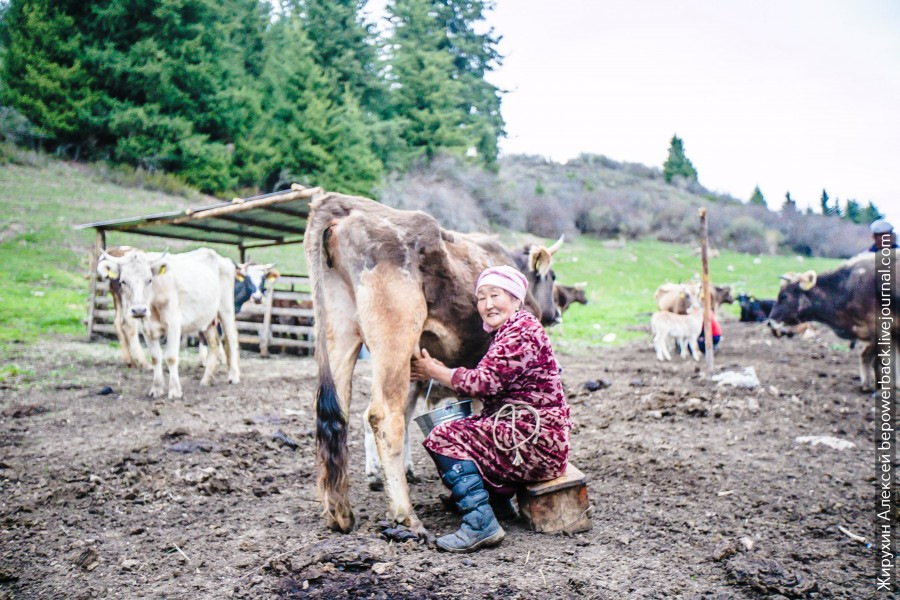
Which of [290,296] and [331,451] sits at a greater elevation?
[290,296]

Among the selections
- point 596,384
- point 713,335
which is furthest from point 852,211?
point 596,384

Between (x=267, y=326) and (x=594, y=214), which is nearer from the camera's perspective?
(x=267, y=326)

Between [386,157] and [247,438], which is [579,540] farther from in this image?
[386,157]

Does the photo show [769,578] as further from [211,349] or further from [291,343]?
[291,343]

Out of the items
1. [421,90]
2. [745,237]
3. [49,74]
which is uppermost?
[421,90]

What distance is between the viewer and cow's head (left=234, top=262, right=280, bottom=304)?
12828 millimetres

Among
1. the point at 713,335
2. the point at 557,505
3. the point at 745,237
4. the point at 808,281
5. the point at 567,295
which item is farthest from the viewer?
the point at 745,237

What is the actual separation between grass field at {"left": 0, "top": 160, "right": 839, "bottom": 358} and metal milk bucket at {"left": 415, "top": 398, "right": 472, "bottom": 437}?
8095mm

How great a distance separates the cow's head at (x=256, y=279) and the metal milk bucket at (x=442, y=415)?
9802mm

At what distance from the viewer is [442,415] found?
3.82m

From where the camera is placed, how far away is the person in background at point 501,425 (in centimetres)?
346

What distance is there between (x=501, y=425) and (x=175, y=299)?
6.70m

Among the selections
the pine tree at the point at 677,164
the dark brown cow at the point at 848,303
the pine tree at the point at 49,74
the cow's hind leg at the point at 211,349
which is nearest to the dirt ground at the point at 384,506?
the dark brown cow at the point at 848,303

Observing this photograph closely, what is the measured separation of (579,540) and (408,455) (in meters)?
1.85
